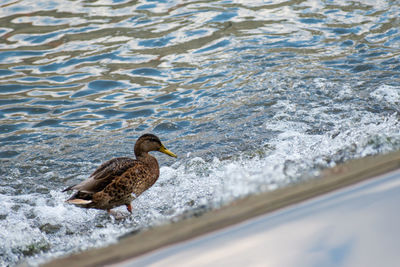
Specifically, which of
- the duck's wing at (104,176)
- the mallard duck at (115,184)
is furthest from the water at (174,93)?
the duck's wing at (104,176)

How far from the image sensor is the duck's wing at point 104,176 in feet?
14.3

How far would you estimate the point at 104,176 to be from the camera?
446 cm

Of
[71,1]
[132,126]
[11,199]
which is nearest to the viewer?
[11,199]

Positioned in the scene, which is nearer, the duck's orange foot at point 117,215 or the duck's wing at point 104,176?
the duck's wing at point 104,176

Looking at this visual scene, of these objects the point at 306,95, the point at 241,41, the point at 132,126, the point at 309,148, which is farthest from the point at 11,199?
the point at 241,41

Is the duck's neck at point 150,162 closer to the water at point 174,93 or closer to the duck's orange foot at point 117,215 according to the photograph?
the water at point 174,93

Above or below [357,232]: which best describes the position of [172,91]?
below

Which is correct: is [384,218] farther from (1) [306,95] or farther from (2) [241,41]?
(2) [241,41]

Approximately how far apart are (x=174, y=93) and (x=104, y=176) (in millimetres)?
2585

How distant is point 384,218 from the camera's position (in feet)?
5.44

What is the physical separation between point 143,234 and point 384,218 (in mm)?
717

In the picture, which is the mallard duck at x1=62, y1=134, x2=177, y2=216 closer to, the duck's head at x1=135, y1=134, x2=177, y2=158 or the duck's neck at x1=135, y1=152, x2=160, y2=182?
the duck's neck at x1=135, y1=152, x2=160, y2=182

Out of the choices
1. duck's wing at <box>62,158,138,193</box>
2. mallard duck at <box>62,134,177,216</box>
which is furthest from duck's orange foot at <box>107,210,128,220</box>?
duck's wing at <box>62,158,138,193</box>

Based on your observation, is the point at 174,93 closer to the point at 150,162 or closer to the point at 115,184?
the point at 150,162
